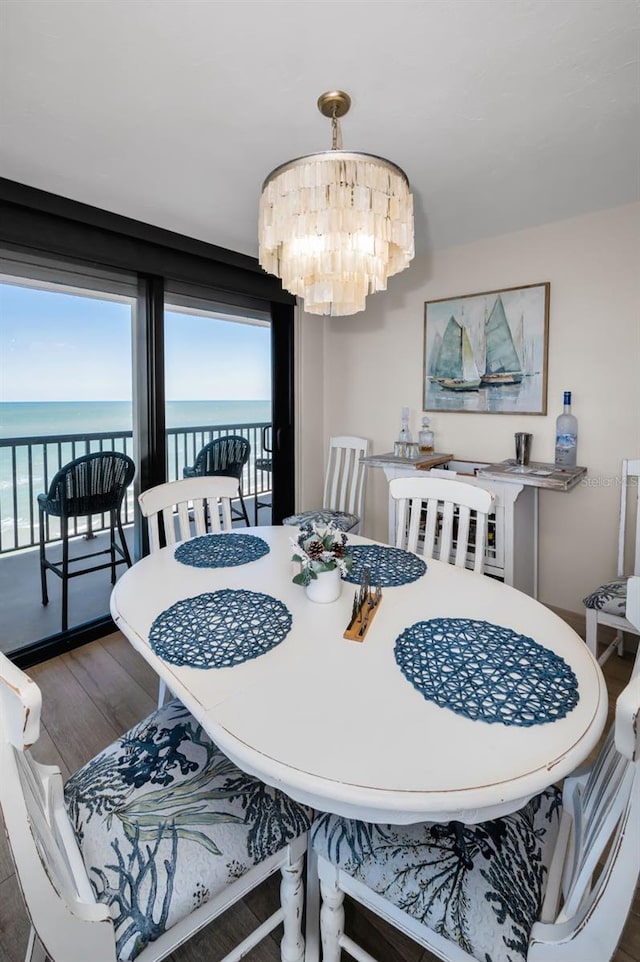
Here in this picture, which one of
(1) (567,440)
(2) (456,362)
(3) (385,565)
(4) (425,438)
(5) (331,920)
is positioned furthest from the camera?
(4) (425,438)

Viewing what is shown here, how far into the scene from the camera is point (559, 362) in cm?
267

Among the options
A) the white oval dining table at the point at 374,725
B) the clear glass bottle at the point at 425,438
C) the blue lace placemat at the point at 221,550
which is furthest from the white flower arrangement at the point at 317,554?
A: the clear glass bottle at the point at 425,438

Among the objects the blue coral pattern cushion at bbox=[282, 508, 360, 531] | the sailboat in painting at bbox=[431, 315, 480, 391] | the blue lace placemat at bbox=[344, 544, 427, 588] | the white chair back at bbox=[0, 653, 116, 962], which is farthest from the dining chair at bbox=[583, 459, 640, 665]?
the white chair back at bbox=[0, 653, 116, 962]

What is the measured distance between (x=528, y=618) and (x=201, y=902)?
0.99 metres

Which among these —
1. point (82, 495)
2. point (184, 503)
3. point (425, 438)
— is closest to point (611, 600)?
point (425, 438)

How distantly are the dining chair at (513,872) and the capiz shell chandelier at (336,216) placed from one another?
1.28 metres

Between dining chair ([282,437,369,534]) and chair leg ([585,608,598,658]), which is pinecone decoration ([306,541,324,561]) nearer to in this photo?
chair leg ([585,608,598,658])

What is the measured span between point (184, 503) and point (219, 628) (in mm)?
1044

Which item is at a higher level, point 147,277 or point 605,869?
point 147,277

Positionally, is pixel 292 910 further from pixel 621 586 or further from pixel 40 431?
pixel 40 431

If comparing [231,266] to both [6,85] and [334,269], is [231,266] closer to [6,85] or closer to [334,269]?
[6,85]

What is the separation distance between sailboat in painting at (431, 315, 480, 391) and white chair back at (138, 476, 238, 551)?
1712mm

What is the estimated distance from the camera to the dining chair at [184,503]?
1982mm

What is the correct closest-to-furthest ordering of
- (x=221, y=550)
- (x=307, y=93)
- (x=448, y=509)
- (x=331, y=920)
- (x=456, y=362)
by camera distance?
(x=331, y=920)
(x=307, y=93)
(x=221, y=550)
(x=448, y=509)
(x=456, y=362)
